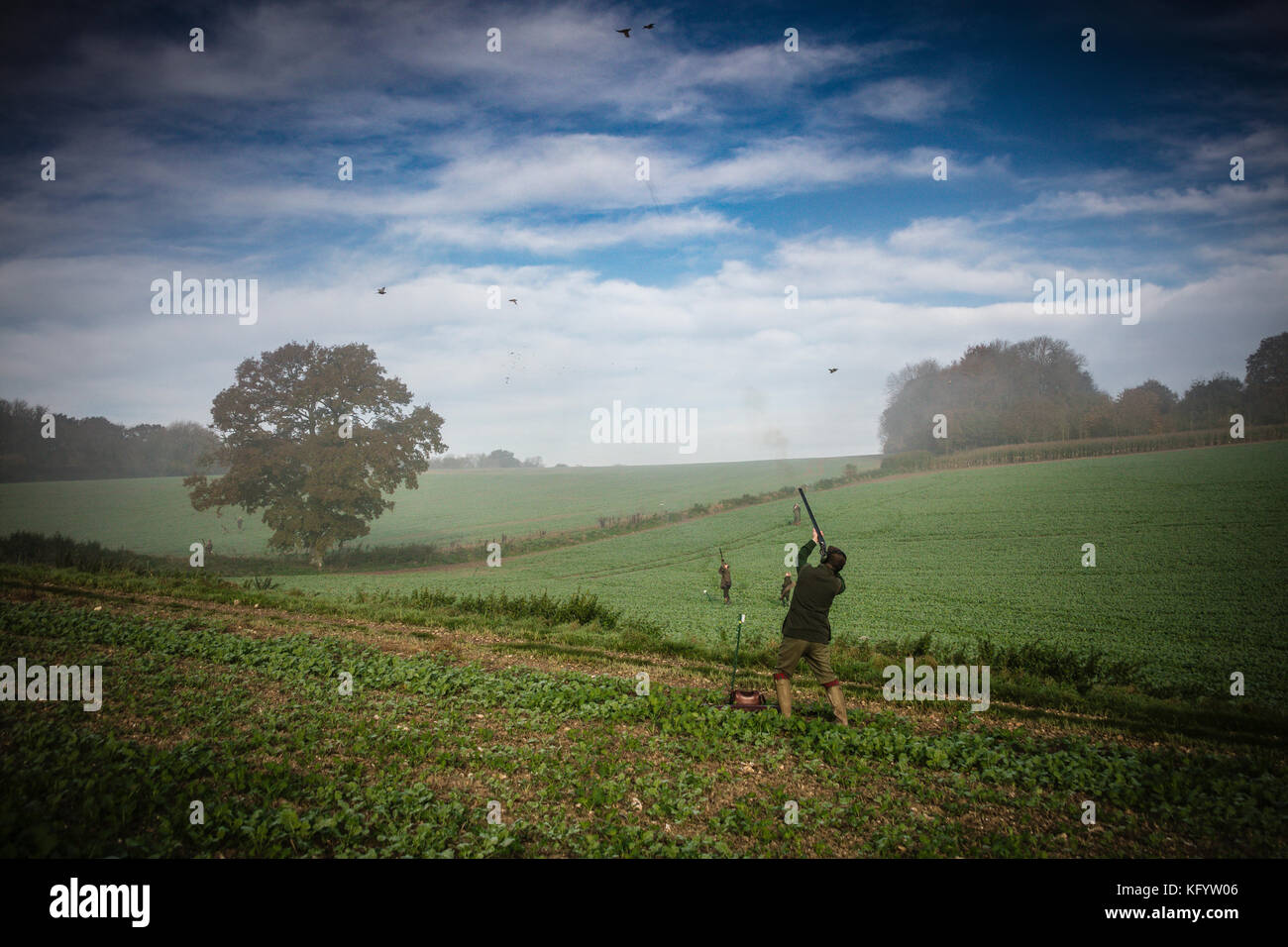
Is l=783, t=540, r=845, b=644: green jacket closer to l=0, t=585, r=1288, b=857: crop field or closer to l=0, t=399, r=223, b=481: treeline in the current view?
l=0, t=585, r=1288, b=857: crop field

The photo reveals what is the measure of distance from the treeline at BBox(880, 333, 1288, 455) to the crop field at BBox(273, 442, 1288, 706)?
Result: 10270mm

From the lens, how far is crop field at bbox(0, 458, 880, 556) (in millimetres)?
57500

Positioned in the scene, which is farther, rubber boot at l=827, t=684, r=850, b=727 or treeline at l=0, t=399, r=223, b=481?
treeline at l=0, t=399, r=223, b=481

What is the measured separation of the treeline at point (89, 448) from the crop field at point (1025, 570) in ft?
191

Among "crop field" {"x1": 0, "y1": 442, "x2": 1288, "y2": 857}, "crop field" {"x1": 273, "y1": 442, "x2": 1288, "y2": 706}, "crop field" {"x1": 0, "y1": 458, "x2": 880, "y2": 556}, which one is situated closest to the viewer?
"crop field" {"x1": 0, "y1": 442, "x2": 1288, "y2": 857}

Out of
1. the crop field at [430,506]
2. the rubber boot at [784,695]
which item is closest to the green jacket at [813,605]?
the rubber boot at [784,695]

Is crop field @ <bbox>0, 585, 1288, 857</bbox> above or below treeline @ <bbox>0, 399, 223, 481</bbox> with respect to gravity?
below

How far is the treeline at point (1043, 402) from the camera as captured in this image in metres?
56.8

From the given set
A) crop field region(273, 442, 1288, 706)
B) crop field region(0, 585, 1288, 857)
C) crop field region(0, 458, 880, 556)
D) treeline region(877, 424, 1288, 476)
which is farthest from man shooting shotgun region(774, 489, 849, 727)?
treeline region(877, 424, 1288, 476)

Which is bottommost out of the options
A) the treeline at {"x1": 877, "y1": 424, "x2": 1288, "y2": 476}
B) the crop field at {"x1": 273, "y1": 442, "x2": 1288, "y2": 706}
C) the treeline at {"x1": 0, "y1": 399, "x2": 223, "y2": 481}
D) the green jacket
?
the crop field at {"x1": 273, "y1": 442, "x2": 1288, "y2": 706}

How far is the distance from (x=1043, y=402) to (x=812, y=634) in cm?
8250

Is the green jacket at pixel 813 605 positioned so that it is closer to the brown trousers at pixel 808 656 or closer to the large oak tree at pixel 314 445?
the brown trousers at pixel 808 656
